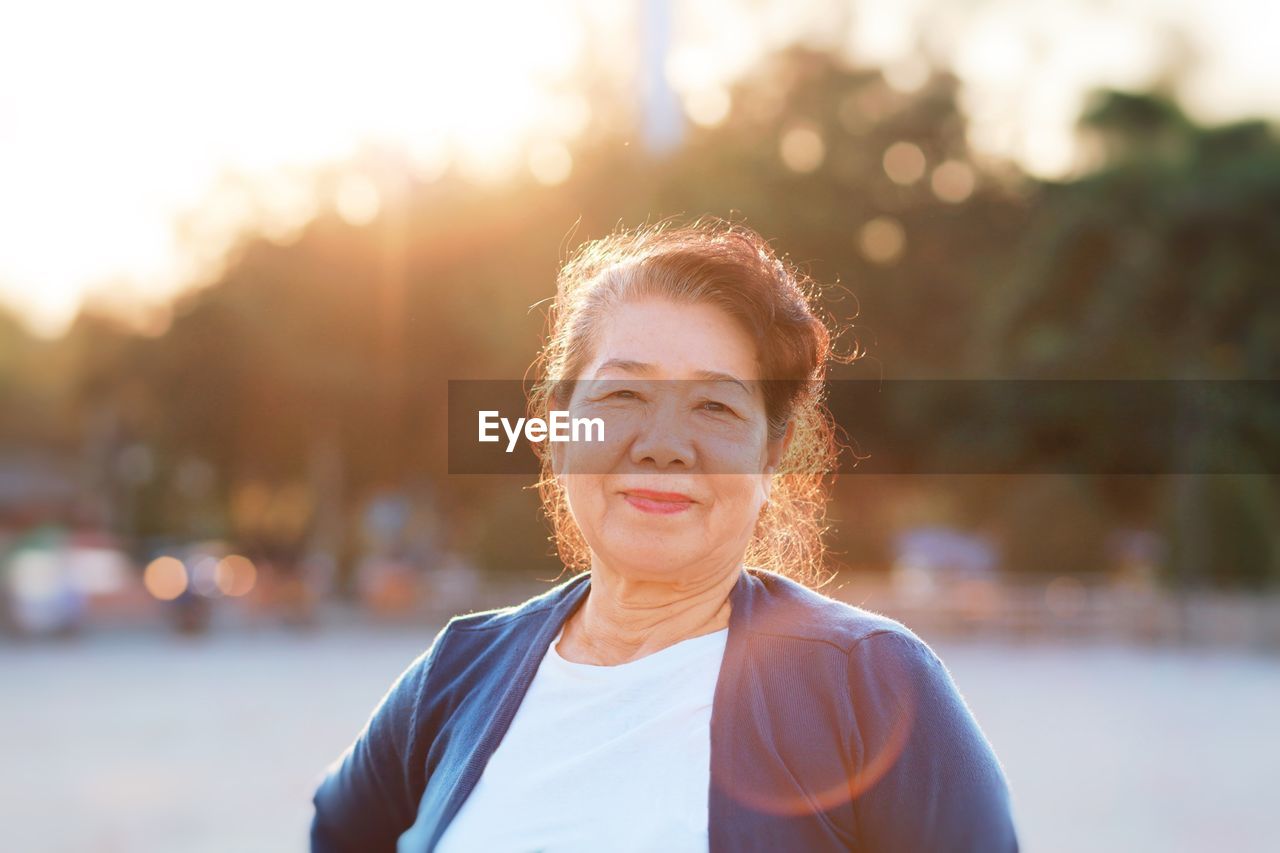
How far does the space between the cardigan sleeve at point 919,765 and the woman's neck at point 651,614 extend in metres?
0.36

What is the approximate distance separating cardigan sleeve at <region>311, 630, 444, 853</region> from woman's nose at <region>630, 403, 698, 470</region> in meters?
0.51

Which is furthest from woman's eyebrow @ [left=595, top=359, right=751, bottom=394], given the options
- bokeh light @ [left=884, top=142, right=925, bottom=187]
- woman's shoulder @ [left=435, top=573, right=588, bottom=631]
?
bokeh light @ [left=884, top=142, right=925, bottom=187]

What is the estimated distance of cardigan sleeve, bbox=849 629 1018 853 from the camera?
1.85 meters

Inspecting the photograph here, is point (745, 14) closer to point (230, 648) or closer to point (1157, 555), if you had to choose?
point (1157, 555)

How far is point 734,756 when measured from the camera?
198cm

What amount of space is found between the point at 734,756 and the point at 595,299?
76cm

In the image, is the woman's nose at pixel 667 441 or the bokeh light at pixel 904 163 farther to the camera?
the bokeh light at pixel 904 163

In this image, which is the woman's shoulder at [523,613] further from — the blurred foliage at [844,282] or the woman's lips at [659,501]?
the blurred foliage at [844,282]

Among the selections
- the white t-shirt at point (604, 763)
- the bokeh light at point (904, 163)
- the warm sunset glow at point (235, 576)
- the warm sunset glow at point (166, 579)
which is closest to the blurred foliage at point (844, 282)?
the bokeh light at point (904, 163)

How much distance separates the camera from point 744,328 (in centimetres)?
221

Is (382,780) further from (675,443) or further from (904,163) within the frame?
(904,163)

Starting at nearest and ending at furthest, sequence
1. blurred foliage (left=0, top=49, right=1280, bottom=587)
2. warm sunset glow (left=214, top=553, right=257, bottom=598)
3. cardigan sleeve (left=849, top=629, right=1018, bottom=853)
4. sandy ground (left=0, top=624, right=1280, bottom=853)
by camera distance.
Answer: cardigan sleeve (left=849, top=629, right=1018, bottom=853) < sandy ground (left=0, top=624, right=1280, bottom=853) < blurred foliage (left=0, top=49, right=1280, bottom=587) < warm sunset glow (left=214, top=553, right=257, bottom=598)

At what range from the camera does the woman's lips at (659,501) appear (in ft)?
7.28

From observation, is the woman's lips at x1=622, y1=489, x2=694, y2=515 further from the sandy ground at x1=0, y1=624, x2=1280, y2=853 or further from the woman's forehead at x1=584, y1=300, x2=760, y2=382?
the sandy ground at x1=0, y1=624, x2=1280, y2=853
